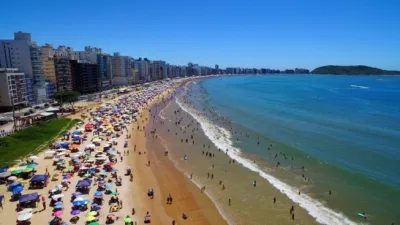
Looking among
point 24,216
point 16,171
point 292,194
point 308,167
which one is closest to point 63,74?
point 16,171

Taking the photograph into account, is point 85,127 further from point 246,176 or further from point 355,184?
point 355,184

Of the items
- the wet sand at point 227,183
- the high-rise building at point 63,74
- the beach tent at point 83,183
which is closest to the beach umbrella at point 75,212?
the beach tent at point 83,183

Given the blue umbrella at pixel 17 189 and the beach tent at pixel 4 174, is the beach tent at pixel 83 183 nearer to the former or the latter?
the blue umbrella at pixel 17 189

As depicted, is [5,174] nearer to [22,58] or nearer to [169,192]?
[169,192]

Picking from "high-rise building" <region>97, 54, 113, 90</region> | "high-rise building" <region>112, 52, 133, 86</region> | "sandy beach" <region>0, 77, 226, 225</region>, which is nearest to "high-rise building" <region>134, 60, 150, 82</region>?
"high-rise building" <region>112, 52, 133, 86</region>

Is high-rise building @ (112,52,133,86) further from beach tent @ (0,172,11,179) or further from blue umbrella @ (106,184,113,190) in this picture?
blue umbrella @ (106,184,113,190)
